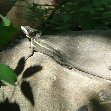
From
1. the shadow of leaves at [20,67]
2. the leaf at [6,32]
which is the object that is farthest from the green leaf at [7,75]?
the shadow of leaves at [20,67]

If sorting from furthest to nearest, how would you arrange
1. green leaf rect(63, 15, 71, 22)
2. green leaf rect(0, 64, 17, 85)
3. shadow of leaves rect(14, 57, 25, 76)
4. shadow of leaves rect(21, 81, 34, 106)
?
1. green leaf rect(63, 15, 71, 22)
2. shadow of leaves rect(14, 57, 25, 76)
3. shadow of leaves rect(21, 81, 34, 106)
4. green leaf rect(0, 64, 17, 85)

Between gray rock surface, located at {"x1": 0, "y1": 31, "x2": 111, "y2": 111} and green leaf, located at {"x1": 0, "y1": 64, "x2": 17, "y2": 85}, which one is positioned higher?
green leaf, located at {"x1": 0, "y1": 64, "x2": 17, "y2": 85}

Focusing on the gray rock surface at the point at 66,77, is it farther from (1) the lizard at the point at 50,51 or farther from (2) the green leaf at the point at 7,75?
(2) the green leaf at the point at 7,75

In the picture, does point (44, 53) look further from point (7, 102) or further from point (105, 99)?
point (105, 99)

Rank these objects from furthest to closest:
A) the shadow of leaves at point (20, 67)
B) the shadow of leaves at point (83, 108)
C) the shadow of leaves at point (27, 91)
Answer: the shadow of leaves at point (20, 67) → the shadow of leaves at point (27, 91) → the shadow of leaves at point (83, 108)

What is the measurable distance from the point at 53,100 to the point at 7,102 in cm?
32

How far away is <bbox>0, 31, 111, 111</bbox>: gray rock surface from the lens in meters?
1.65

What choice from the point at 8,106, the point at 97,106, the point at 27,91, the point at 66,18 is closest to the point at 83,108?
the point at 97,106

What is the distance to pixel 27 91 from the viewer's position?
→ 1.79 meters

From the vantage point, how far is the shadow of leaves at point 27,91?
1779 mm

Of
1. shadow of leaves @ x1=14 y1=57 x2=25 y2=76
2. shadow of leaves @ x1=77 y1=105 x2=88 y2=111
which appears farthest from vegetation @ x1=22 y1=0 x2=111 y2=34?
shadow of leaves @ x1=77 y1=105 x2=88 y2=111

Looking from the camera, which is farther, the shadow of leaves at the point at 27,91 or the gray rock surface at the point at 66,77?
the shadow of leaves at the point at 27,91

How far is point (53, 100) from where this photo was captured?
173 centimetres

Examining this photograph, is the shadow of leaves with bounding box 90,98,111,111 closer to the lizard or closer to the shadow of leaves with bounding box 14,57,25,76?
the lizard
